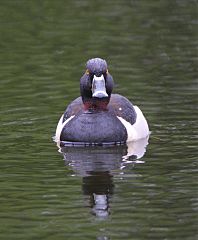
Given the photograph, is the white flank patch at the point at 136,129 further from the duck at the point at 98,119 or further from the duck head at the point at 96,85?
the duck head at the point at 96,85

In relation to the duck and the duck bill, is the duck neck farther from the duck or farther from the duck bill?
the duck bill

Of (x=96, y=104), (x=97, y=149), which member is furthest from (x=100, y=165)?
(x=96, y=104)

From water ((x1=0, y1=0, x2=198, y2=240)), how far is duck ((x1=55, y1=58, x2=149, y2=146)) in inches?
9.5

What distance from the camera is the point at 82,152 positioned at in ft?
51.5

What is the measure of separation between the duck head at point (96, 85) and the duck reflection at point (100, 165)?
2.33ft

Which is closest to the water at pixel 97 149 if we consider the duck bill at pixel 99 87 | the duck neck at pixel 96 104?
the duck neck at pixel 96 104

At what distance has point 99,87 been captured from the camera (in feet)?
51.5

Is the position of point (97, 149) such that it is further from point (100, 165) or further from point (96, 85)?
point (100, 165)

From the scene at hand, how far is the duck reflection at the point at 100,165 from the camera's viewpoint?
13071 mm

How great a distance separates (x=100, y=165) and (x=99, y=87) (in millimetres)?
1424

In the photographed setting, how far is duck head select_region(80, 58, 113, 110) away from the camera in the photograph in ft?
51.6

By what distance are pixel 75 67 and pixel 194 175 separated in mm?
7544

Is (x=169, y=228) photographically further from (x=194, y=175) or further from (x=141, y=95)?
(x=141, y=95)

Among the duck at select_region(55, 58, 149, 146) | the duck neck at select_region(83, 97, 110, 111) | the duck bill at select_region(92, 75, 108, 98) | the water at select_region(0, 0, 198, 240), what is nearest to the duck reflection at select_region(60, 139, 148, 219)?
the water at select_region(0, 0, 198, 240)
